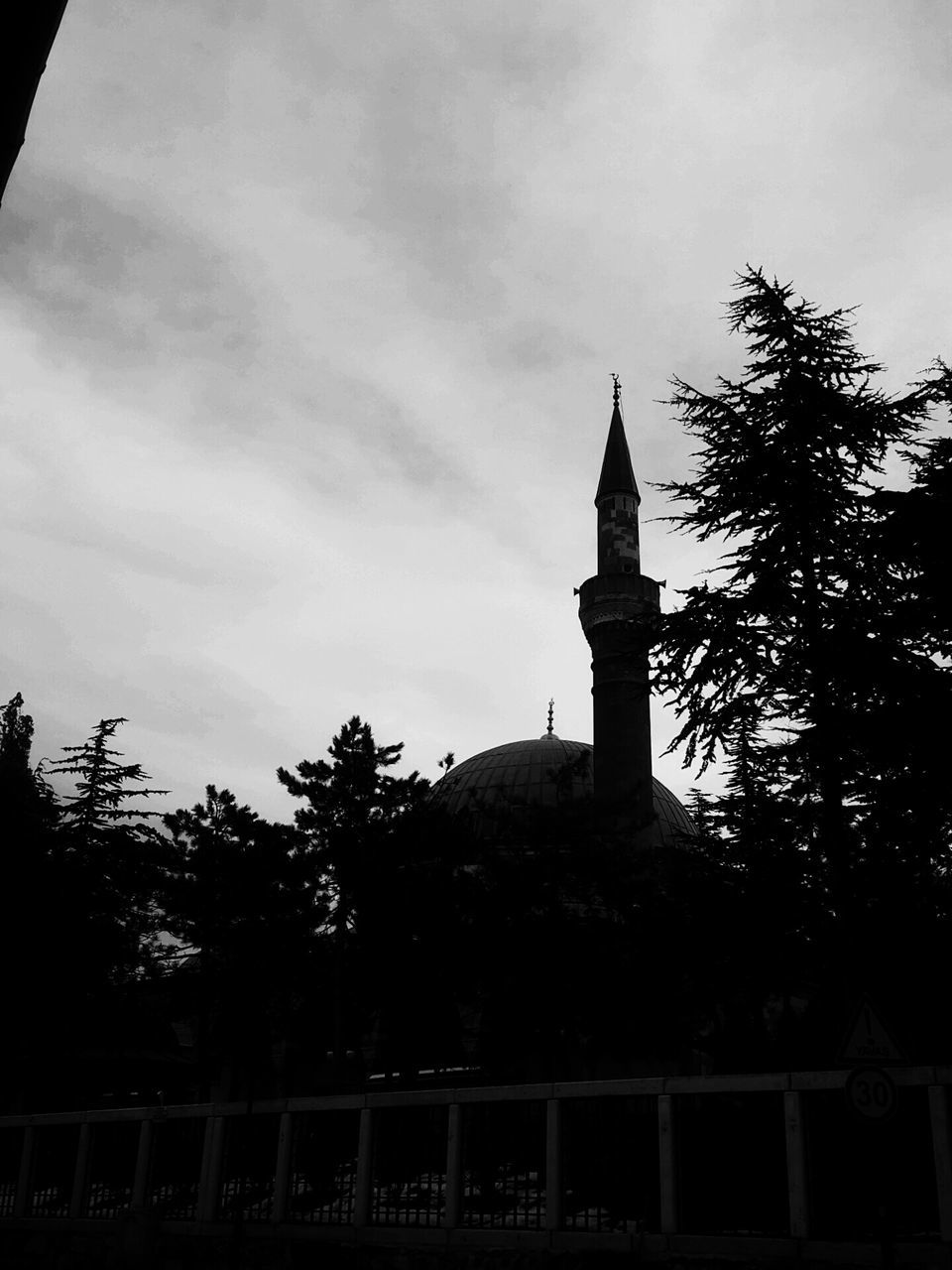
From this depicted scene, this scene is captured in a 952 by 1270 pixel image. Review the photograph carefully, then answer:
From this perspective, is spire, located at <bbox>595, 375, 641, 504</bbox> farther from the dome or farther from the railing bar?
the railing bar

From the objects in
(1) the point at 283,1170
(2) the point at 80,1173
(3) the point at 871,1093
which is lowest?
(2) the point at 80,1173

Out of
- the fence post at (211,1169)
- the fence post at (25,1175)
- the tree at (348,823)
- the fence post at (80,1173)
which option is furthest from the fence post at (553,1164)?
the tree at (348,823)

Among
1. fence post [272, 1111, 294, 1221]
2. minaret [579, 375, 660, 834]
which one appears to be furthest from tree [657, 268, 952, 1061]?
minaret [579, 375, 660, 834]

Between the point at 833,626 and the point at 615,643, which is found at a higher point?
the point at 615,643

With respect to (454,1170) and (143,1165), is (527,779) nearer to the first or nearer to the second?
(143,1165)

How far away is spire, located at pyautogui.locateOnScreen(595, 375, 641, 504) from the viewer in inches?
1662

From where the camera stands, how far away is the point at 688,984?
24.3m

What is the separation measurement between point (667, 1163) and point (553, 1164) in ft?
4.22

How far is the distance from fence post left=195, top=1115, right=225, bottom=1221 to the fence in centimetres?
2

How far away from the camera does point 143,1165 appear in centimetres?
1534

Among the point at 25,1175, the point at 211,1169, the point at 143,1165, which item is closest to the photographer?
the point at 211,1169

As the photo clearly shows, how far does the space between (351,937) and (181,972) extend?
6.72 metres

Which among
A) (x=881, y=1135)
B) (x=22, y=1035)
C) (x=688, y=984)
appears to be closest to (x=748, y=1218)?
(x=881, y=1135)

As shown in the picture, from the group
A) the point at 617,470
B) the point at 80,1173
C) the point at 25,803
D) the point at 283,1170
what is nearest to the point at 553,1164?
the point at 283,1170
